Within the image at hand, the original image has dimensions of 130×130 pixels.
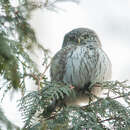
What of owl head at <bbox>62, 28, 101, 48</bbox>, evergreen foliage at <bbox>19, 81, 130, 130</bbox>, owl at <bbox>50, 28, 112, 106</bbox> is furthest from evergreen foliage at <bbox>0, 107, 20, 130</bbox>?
owl head at <bbox>62, 28, 101, 48</bbox>

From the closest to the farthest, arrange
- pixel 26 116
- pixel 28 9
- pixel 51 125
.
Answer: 1. pixel 28 9
2. pixel 51 125
3. pixel 26 116

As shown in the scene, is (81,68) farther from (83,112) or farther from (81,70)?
(83,112)

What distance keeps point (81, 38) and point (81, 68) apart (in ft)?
1.62

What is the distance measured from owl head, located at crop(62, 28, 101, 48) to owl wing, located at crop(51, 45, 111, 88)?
268 mm

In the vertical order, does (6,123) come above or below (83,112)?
above

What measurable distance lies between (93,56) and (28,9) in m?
1.92

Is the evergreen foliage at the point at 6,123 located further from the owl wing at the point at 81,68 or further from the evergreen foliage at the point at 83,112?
the owl wing at the point at 81,68

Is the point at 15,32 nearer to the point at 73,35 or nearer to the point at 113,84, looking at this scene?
the point at 113,84

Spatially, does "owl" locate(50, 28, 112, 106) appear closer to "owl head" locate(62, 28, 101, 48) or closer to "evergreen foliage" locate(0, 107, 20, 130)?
"owl head" locate(62, 28, 101, 48)

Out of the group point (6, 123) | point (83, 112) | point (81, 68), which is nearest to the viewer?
point (6, 123)

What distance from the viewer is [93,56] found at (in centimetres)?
332

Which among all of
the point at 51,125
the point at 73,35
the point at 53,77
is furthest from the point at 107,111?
the point at 73,35

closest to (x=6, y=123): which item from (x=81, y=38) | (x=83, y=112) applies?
(x=83, y=112)

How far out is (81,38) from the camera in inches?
143
